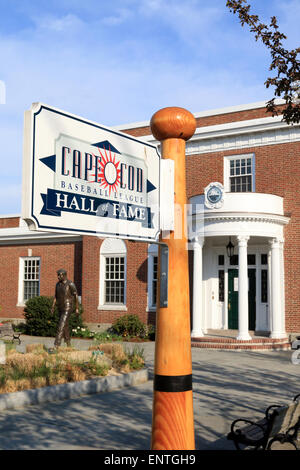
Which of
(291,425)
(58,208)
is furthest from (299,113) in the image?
(58,208)

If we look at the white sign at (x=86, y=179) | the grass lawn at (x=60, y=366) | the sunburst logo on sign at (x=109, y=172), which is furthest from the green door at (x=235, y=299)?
the sunburst logo on sign at (x=109, y=172)

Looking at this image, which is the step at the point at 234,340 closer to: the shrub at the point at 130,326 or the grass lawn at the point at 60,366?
the shrub at the point at 130,326

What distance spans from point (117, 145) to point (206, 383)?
8132 millimetres

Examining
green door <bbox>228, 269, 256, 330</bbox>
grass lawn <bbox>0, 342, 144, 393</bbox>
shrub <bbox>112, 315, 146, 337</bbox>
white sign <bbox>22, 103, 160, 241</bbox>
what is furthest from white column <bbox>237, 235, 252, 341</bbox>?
white sign <bbox>22, 103, 160, 241</bbox>

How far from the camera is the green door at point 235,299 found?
64.3 feet

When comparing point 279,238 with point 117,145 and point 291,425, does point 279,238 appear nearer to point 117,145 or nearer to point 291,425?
point 291,425

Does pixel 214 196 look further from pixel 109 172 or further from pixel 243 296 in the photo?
pixel 109 172

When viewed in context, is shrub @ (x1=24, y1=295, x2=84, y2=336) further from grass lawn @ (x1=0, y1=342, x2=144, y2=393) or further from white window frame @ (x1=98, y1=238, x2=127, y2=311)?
grass lawn @ (x1=0, y1=342, x2=144, y2=393)

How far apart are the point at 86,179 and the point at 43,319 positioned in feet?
64.6

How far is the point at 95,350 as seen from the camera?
11.6 meters

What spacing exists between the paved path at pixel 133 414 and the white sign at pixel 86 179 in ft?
12.3

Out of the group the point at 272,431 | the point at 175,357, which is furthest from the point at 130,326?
the point at 175,357

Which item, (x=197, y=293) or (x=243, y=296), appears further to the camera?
(x=197, y=293)

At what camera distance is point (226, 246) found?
1989 centimetres
